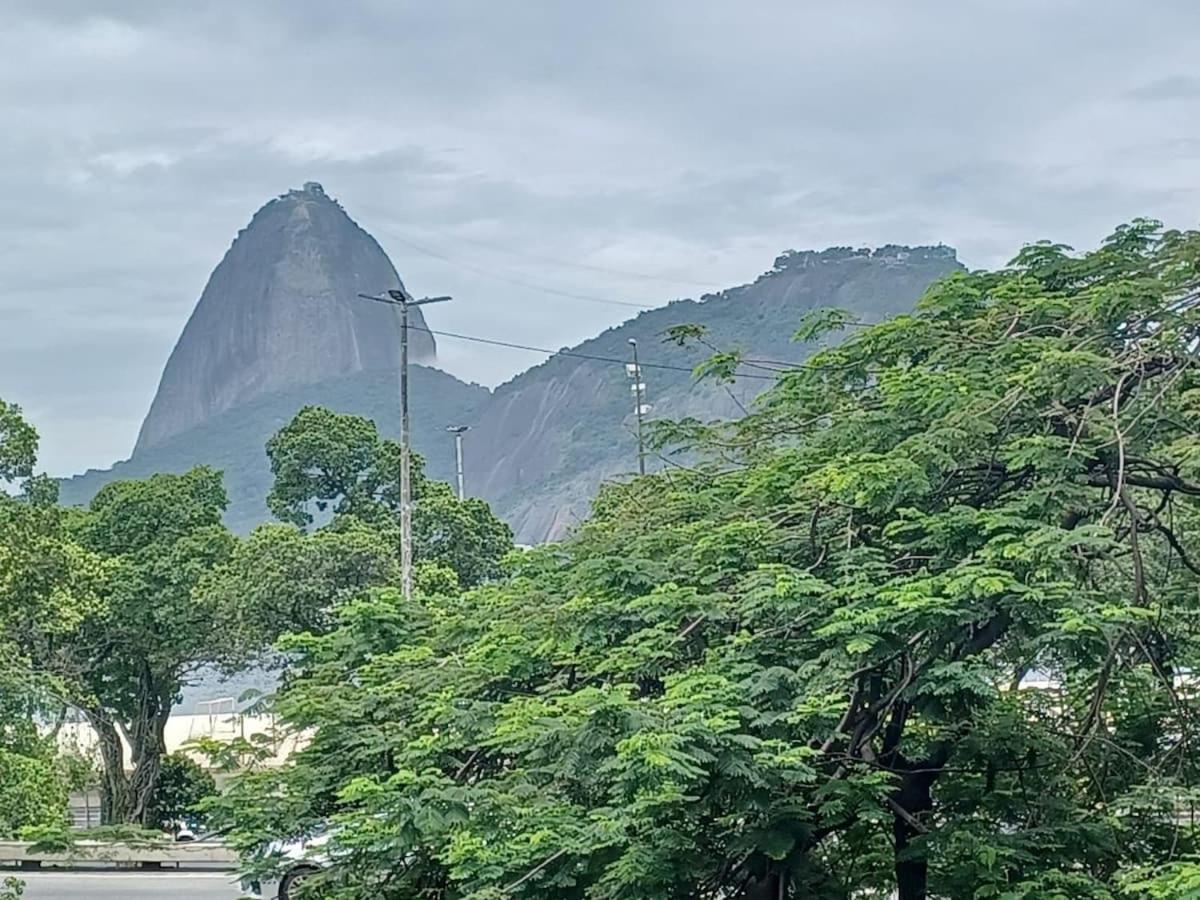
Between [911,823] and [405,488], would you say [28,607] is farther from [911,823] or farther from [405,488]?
[911,823]

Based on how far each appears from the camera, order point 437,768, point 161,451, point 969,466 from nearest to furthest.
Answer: point 969,466 < point 437,768 < point 161,451

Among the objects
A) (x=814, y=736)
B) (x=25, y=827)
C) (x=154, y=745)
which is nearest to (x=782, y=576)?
(x=814, y=736)

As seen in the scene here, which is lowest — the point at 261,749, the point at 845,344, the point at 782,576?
the point at 261,749

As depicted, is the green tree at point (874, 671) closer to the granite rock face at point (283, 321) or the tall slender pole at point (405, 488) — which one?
the tall slender pole at point (405, 488)

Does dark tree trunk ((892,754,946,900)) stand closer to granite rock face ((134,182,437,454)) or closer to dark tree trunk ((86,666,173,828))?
dark tree trunk ((86,666,173,828))

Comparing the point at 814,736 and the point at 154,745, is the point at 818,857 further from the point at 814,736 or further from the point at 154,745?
the point at 154,745

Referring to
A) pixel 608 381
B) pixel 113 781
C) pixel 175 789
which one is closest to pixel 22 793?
pixel 113 781
